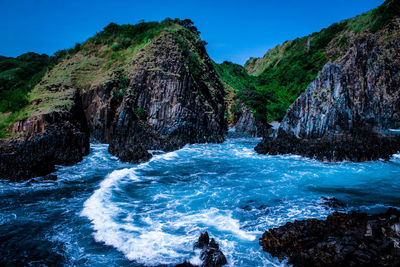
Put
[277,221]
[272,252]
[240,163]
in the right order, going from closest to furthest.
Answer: [272,252]
[277,221]
[240,163]

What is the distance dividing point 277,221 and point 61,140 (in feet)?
79.3

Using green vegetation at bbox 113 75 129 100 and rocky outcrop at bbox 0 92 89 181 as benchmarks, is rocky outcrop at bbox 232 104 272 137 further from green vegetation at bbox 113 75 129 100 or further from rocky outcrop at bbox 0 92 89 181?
rocky outcrop at bbox 0 92 89 181

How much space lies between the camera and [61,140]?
24.2m

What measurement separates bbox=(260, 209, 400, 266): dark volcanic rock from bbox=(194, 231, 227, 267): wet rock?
186cm

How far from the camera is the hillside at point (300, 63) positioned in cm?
4669

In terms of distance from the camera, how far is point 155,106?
34.6m

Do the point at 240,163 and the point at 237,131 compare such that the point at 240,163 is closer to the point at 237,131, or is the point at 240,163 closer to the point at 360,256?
the point at 360,256

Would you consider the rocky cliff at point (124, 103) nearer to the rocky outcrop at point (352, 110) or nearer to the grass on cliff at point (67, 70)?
the grass on cliff at point (67, 70)

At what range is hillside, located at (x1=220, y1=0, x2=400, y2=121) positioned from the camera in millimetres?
46688

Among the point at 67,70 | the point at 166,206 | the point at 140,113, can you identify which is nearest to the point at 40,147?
the point at 140,113

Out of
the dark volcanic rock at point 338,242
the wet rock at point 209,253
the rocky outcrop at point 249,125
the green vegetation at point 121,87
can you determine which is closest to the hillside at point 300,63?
the rocky outcrop at point 249,125

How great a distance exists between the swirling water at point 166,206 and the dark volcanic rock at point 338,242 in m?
0.87

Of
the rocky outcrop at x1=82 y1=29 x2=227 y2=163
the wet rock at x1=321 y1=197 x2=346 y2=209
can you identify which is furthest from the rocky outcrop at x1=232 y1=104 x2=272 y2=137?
the wet rock at x1=321 y1=197 x2=346 y2=209

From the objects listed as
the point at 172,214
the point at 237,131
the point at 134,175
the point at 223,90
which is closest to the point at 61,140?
the point at 134,175
